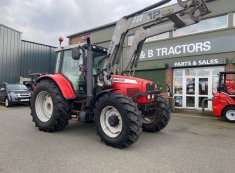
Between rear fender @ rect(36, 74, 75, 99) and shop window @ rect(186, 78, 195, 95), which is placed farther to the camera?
shop window @ rect(186, 78, 195, 95)

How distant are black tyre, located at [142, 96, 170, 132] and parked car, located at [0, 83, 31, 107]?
948 centimetres

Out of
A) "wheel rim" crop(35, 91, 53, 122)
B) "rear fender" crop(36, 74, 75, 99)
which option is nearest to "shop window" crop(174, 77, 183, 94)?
"rear fender" crop(36, 74, 75, 99)

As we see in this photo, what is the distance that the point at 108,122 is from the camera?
16.9 feet

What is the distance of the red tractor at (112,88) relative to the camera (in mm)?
4945

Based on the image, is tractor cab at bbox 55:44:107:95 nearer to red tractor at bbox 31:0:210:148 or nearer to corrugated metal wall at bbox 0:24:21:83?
red tractor at bbox 31:0:210:148

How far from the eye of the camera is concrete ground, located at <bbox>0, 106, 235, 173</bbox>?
147 inches

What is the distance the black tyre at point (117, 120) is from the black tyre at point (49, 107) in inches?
45.1

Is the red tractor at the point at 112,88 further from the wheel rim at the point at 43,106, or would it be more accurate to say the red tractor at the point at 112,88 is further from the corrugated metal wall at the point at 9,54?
the corrugated metal wall at the point at 9,54

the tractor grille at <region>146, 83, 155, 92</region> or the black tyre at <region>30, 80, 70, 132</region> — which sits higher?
the tractor grille at <region>146, 83, 155, 92</region>

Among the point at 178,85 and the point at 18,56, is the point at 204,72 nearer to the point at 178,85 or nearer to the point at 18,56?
the point at 178,85

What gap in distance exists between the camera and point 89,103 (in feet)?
18.5

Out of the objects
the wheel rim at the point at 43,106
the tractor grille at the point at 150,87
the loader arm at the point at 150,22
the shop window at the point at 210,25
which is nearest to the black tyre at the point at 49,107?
the wheel rim at the point at 43,106

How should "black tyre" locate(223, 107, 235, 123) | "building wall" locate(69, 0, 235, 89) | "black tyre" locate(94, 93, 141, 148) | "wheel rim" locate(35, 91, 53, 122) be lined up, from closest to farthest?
"black tyre" locate(94, 93, 141, 148) < "wheel rim" locate(35, 91, 53, 122) < "black tyre" locate(223, 107, 235, 123) < "building wall" locate(69, 0, 235, 89)

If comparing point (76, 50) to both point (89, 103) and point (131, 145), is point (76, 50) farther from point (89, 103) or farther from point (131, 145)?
point (131, 145)
